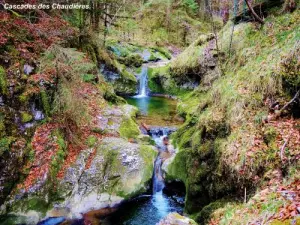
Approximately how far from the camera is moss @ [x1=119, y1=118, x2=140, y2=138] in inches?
404

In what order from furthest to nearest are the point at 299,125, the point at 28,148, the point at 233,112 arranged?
the point at 28,148 < the point at 233,112 < the point at 299,125

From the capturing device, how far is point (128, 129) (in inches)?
415

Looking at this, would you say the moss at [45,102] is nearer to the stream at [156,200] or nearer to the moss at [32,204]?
the moss at [32,204]

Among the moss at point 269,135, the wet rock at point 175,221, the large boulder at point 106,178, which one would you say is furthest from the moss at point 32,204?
the moss at point 269,135

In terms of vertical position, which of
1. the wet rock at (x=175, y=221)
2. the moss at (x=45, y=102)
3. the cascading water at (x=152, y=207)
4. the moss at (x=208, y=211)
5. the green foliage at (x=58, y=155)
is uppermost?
the moss at (x=45, y=102)

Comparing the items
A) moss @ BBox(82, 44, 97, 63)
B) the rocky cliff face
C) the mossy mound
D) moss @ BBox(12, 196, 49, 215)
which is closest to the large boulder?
the rocky cliff face

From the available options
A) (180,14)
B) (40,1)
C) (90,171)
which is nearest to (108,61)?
(40,1)

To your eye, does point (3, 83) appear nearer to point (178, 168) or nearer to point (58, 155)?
point (58, 155)

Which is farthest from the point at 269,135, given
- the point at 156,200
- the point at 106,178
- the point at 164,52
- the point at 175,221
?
the point at 164,52

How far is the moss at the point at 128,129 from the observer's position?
10.3 meters

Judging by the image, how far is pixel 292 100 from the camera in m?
5.28

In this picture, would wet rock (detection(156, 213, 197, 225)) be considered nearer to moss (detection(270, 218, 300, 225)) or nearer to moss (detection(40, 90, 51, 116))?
moss (detection(270, 218, 300, 225))

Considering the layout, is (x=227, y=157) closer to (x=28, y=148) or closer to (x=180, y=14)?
(x=28, y=148)

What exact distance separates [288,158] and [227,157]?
1293mm
